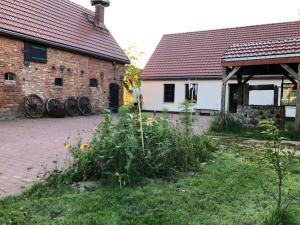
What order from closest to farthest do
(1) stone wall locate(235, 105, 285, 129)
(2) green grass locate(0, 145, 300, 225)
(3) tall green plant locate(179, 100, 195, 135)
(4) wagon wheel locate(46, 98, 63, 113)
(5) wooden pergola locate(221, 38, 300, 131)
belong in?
1. (2) green grass locate(0, 145, 300, 225)
2. (3) tall green plant locate(179, 100, 195, 135)
3. (5) wooden pergola locate(221, 38, 300, 131)
4. (1) stone wall locate(235, 105, 285, 129)
5. (4) wagon wheel locate(46, 98, 63, 113)

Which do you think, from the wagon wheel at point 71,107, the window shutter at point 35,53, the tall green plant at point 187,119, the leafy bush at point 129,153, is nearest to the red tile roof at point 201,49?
the wagon wheel at point 71,107

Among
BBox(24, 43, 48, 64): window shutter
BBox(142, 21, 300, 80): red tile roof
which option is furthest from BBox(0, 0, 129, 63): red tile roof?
BBox(142, 21, 300, 80): red tile roof

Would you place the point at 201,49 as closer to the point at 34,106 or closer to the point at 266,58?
the point at 266,58

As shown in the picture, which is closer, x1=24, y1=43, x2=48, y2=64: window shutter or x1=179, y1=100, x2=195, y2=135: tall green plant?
x1=179, y1=100, x2=195, y2=135: tall green plant

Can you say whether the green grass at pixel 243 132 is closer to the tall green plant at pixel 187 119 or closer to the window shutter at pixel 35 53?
the tall green plant at pixel 187 119

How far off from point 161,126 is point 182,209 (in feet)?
6.17

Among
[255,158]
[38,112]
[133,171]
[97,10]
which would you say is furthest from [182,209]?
[97,10]

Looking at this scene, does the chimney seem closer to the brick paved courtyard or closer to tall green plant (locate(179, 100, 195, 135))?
the brick paved courtyard

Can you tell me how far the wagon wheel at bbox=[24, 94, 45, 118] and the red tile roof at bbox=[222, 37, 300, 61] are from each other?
8613 millimetres

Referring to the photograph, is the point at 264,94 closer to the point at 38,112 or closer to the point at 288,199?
the point at 38,112

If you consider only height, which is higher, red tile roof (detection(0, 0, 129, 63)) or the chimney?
the chimney

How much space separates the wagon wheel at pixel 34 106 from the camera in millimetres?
13320

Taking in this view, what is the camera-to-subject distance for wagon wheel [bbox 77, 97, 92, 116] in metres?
16.2

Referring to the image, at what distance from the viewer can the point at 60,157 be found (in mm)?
5668
